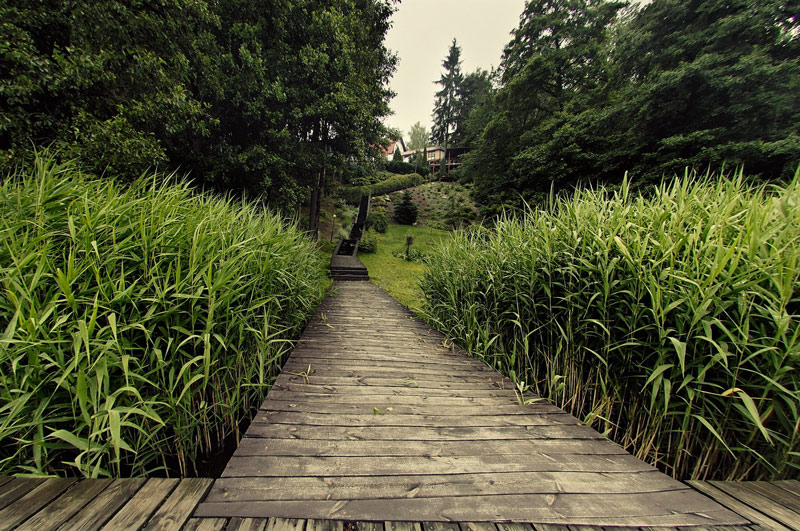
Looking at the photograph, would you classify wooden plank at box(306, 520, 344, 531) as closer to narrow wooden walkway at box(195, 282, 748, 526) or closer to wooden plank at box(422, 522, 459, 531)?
narrow wooden walkway at box(195, 282, 748, 526)

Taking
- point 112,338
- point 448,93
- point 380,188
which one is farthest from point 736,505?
point 448,93

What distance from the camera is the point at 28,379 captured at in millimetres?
1164

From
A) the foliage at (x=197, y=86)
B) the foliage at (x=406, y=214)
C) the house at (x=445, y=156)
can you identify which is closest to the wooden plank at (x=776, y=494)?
the foliage at (x=197, y=86)

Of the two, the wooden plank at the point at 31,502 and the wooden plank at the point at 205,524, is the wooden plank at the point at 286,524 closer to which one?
the wooden plank at the point at 205,524

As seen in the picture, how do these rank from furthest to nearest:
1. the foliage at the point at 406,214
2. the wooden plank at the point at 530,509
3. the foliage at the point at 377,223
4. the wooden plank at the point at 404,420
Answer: the foliage at the point at 406,214 → the foliage at the point at 377,223 → the wooden plank at the point at 404,420 → the wooden plank at the point at 530,509

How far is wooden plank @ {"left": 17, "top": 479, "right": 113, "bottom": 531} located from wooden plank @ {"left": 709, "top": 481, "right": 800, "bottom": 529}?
283 cm

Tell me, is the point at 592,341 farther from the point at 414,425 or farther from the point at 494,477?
the point at 414,425

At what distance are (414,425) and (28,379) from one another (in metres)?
1.92

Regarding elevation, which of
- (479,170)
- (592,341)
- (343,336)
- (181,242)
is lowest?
(343,336)

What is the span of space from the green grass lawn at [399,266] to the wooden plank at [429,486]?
287 centimetres

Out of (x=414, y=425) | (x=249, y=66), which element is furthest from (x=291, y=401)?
(x=249, y=66)

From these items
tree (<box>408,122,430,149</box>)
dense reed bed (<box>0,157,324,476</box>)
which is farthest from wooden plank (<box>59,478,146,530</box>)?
tree (<box>408,122,430,149</box>)

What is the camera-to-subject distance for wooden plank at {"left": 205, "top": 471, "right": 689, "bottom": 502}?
1.05 m

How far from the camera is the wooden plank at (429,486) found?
105 centimetres
